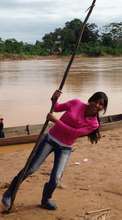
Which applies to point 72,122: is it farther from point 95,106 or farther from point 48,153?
point 48,153

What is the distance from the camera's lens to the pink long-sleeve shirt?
512 centimetres

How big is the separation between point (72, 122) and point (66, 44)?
8109 centimetres

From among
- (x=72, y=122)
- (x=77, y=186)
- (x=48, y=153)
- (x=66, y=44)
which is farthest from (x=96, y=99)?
(x=66, y=44)

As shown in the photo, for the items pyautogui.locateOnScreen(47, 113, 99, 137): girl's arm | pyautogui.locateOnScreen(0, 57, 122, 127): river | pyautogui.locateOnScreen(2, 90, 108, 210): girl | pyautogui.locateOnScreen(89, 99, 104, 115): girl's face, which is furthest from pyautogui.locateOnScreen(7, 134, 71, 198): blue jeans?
pyautogui.locateOnScreen(0, 57, 122, 127): river

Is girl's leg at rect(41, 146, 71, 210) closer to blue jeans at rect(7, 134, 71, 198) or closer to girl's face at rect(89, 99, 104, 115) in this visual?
blue jeans at rect(7, 134, 71, 198)

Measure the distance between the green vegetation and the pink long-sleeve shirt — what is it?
72.4 metres

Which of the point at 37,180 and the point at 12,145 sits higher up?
the point at 37,180

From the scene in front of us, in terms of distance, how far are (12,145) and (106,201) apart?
22.7 ft

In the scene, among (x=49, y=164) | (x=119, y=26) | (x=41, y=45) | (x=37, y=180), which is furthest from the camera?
(x=119, y=26)

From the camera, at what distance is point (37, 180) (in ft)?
22.9

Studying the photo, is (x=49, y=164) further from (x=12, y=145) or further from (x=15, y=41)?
(x=15, y=41)

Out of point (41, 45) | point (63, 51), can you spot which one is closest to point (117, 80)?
point (63, 51)

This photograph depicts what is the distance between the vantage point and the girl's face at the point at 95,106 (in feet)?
16.8

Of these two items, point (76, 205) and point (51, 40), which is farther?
point (51, 40)
